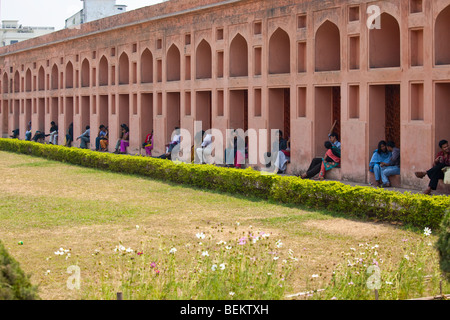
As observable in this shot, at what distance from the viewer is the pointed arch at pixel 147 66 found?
20797mm

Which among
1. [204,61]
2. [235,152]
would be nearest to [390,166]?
[235,152]

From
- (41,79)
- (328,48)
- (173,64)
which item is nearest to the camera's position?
(328,48)

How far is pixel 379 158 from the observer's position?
12.6 metres

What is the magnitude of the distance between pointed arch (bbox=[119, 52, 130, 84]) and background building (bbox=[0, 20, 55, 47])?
31335mm

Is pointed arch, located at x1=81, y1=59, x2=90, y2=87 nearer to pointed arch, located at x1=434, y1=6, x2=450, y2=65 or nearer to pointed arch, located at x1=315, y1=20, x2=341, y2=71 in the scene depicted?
pointed arch, located at x1=315, y1=20, x2=341, y2=71

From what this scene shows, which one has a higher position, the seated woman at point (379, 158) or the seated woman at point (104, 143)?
the seated woman at point (104, 143)

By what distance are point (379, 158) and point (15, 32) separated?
44282mm

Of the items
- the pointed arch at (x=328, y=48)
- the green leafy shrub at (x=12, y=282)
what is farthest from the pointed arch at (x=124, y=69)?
the green leafy shrub at (x=12, y=282)

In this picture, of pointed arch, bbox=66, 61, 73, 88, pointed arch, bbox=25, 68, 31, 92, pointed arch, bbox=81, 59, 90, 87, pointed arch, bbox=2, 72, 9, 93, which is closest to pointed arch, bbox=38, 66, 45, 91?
pointed arch, bbox=25, 68, 31, 92

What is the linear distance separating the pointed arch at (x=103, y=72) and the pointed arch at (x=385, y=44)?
12285 mm

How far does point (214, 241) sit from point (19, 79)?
81.8 feet

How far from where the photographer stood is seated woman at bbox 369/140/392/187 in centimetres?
1247

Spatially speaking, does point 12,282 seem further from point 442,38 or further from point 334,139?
point 334,139

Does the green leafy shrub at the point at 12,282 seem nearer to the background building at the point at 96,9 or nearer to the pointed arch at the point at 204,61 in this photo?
the pointed arch at the point at 204,61
